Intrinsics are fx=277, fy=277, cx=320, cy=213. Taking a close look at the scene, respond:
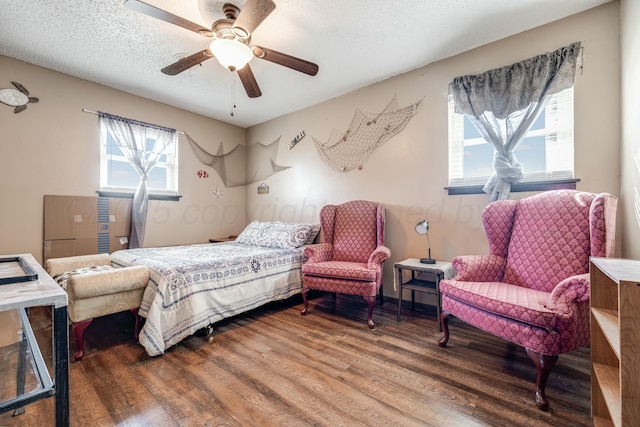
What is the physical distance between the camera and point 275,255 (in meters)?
3.02

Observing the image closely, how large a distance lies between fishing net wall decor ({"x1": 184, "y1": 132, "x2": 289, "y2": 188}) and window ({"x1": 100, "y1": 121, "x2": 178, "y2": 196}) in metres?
0.44

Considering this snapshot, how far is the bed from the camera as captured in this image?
2.06 metres

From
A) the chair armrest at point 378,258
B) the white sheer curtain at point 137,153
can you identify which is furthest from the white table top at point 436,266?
the white sheer curtain at point 137,153

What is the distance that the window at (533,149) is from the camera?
89.7 inches

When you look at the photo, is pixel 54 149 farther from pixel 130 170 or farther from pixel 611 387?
pixel 611 387

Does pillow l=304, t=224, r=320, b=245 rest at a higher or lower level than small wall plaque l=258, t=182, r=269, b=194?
lower

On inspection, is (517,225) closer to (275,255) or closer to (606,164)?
(606,164)

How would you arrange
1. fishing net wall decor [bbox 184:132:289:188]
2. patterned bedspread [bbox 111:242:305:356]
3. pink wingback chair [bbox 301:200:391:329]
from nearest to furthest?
patterned bedspread [bbox 111:242:305:356] → pink wingback chair [bbox 301:200:391:329] → fishing net wall decor [bbox 184:132:289:188]

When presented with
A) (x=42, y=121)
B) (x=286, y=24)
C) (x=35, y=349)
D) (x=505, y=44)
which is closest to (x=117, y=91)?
(x=42, y=121)

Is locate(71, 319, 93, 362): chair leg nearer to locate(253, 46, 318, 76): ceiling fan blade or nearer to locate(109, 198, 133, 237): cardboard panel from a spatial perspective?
locate(109, 198, 133, 237): cardboard panel

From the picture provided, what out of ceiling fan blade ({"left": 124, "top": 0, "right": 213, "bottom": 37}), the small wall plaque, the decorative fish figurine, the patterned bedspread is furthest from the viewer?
the small wall plaque

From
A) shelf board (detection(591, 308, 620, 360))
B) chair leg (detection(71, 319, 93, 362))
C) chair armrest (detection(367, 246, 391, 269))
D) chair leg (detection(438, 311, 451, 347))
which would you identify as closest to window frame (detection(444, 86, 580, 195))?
chair armrest (detection(367, 246, 391, 269))

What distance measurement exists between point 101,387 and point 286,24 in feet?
9.44

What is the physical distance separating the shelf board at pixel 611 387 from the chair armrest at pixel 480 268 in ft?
2.76
